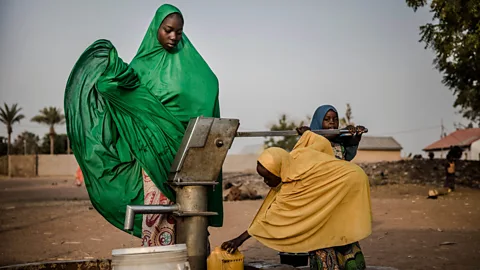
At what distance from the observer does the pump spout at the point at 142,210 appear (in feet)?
9.86

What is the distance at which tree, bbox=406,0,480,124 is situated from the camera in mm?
13664

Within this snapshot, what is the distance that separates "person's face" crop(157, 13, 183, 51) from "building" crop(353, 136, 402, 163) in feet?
153

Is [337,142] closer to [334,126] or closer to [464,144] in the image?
[334,126]

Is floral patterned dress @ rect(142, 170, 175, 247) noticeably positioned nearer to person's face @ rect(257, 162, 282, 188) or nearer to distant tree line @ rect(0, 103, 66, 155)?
person's face @ rect(257, 162, 282, 188)

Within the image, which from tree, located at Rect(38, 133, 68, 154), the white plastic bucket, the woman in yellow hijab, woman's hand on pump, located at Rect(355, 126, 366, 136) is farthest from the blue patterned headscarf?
tree, located at Rect(38, 133, 68, 154)

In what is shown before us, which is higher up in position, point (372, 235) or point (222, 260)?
point (222, 260)

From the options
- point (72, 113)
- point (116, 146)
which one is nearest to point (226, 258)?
point (116, 146)

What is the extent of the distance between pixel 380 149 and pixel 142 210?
53.4 m

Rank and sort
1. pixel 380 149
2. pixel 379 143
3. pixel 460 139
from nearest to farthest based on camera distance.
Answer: pixel 460 139, pixel 380 149, pixel 379 143

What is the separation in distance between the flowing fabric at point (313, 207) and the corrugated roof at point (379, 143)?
169 feet

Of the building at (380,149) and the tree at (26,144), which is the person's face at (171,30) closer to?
the building at (380,149)

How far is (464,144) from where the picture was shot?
49.7 meters

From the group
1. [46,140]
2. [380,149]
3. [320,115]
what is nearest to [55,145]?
[46,140]

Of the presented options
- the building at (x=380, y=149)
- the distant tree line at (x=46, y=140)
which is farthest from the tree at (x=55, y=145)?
the building at (x=380, y=149)
